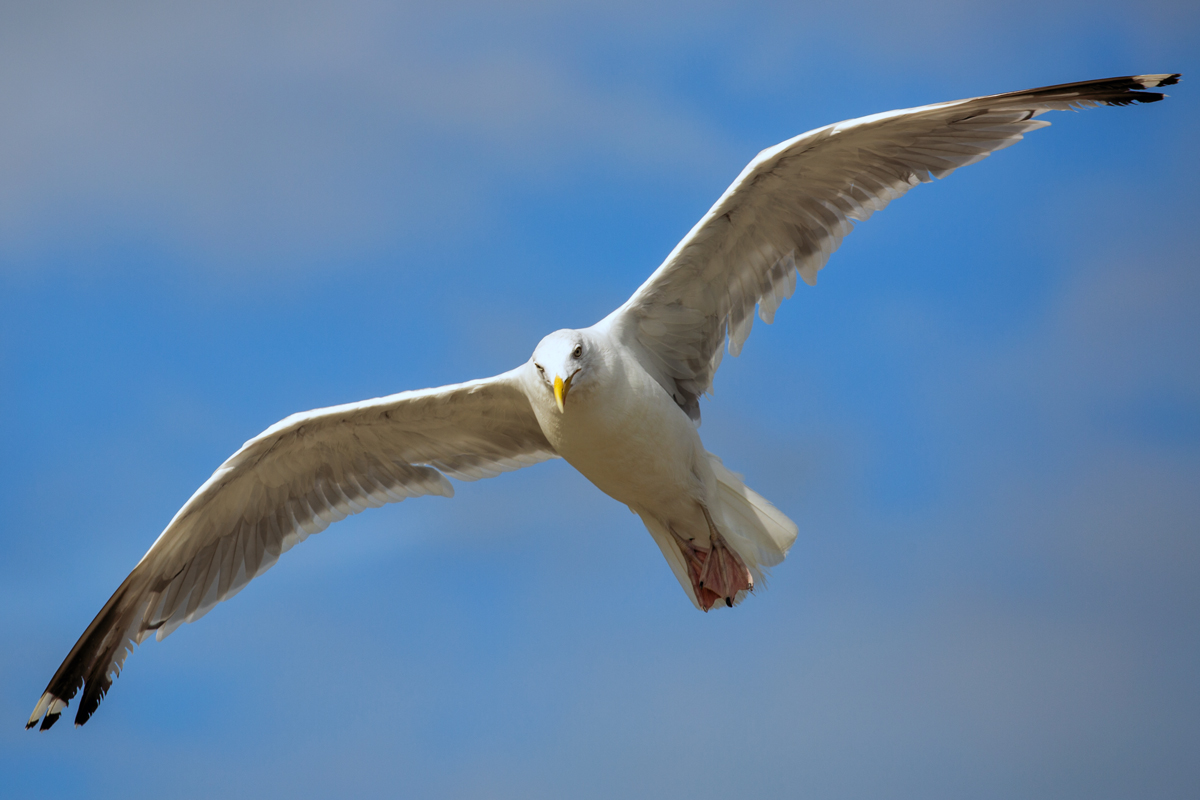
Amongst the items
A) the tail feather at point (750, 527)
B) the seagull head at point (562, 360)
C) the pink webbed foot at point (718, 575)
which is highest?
the seagull head at point (562, 360)

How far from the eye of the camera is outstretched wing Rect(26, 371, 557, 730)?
262 inches

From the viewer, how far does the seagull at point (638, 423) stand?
5.70 metres

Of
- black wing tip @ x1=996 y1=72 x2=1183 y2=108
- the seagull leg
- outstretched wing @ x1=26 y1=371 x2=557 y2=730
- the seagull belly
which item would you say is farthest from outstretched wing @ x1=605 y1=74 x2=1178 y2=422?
outstretched wing @ x1=26 y1=371 x2=557 y2=730

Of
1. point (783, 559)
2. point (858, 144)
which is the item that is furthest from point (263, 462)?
point (858, 144)

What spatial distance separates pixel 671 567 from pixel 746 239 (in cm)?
186

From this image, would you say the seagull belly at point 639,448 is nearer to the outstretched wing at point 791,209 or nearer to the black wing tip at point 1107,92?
the outstretched wing at point 791,209

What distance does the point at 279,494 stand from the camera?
705 cm

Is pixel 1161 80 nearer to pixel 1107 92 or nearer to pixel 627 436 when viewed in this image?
pixel 1107 92

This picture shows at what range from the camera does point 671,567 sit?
6.50 m

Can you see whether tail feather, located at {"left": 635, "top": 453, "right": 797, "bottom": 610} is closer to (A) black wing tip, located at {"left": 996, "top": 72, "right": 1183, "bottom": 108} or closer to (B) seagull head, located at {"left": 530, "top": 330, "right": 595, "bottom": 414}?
(B) seagull head, located at {"left": 530, "top": 330, "right": 595, "bottom": 414}

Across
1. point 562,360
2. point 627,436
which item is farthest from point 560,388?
point 627,436

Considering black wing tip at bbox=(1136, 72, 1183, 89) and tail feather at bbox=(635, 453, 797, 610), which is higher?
black wing tip at bbox=(1136, 72, 1183, 89)

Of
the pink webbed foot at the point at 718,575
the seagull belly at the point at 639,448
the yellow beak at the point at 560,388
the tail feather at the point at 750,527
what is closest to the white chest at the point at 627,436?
the seagull belly at the point at 639,448

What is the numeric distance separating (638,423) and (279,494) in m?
2.59
